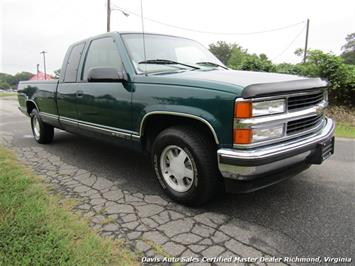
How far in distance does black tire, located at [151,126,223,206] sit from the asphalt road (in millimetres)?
183

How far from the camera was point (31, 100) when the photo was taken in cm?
598

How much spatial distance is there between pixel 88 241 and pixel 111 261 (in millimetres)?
320

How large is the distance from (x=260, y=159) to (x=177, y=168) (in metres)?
0.94

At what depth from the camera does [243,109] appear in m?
2.44

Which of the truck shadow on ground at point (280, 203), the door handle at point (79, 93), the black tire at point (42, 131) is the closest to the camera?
the truck shadow on ground at point (280, 203)

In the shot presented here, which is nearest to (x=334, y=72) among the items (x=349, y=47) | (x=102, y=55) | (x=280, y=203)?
(x=280, y=203)

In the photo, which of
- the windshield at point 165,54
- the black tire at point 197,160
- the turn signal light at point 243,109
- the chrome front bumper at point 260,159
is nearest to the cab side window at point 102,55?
the windshield at point 165,54

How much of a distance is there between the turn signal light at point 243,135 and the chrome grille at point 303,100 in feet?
1.78

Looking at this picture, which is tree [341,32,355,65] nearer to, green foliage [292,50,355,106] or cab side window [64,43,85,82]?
green foliage [292,50,355,106]

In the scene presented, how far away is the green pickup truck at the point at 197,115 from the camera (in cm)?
252

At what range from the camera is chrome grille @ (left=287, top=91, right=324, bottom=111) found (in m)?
2.76

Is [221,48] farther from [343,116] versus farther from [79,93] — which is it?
[79,93]

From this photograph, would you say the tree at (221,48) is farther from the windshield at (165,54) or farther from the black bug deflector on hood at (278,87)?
the black bug deflector on hood at (278,87)

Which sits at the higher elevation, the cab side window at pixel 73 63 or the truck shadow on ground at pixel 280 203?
the cab side window at pixel 73 63
